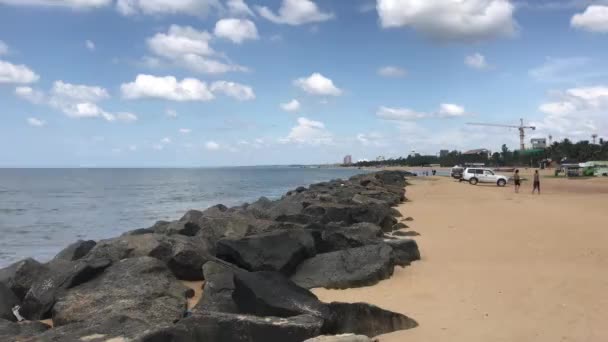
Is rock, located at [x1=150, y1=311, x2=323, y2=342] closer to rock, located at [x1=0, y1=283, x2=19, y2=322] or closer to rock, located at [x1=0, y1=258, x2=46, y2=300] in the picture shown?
rock, located at [x1=0, y1=283, x2=19, y2=322]

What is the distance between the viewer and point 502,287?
311 inches

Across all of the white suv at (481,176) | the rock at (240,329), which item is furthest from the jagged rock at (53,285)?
the white suv at (481,176)

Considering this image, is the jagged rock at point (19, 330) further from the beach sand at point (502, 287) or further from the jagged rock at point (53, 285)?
the beach sand at point (502, 287)

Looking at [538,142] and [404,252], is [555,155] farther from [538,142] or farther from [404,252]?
[404,252]

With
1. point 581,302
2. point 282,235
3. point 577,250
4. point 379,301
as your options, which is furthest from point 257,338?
point 577,250

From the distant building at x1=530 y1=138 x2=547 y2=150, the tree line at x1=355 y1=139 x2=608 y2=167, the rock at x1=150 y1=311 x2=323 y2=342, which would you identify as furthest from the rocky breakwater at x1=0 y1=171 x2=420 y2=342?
the distant building at x1=530 y1=138 x2=547 y2=150

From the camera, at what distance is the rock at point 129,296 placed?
21.1 ft

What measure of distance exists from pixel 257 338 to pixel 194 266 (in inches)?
148

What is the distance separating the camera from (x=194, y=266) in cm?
864

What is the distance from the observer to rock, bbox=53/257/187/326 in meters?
6.43

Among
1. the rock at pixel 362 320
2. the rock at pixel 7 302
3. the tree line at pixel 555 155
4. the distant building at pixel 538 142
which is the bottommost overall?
the rock at pixel 7 302

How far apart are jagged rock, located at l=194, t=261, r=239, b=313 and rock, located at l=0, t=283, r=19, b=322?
8.95 feet

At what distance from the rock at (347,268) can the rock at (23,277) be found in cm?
411

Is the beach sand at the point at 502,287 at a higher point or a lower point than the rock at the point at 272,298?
lower
